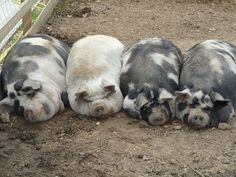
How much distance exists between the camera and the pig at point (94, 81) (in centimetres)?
601

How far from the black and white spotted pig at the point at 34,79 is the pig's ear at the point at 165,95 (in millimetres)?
1086

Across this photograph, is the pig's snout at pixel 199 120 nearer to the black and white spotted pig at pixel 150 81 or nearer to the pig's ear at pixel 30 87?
the black and white spotted pig at pixel 150 81

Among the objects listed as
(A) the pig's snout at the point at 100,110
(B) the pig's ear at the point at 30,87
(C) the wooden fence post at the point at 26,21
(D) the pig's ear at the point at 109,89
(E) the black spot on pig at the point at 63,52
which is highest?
(B) the pig's ear at the point at 30,87

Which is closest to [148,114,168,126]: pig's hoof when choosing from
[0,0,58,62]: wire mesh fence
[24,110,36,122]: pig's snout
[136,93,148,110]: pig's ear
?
[136,93,148,110]: pig's ear

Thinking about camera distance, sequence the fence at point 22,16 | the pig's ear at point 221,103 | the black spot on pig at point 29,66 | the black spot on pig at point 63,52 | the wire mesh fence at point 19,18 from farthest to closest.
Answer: the wire mesh fence at point 19,18
the fence at point 22,16
the black spot on pig at point 63,52
the black spot on pig at point 29,66
the pig's ear at point 221,103

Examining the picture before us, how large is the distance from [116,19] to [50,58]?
2.98 metres

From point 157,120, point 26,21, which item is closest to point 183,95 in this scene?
point 157,120

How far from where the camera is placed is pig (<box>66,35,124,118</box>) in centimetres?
601

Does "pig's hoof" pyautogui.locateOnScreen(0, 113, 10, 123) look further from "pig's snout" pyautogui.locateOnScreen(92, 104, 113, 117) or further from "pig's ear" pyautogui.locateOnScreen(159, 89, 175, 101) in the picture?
"pig's ear" pyautogui.locateOnScreen(159, 89, 175, 101)

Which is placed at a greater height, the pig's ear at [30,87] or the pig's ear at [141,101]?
the pig's ear at [30,87]

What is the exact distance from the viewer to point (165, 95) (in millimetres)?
5926

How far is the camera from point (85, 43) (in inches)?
267

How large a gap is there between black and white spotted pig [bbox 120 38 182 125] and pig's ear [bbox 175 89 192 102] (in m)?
0.08

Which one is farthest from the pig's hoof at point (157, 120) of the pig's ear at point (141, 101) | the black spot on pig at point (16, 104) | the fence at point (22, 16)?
the fence at point (22, 16)
